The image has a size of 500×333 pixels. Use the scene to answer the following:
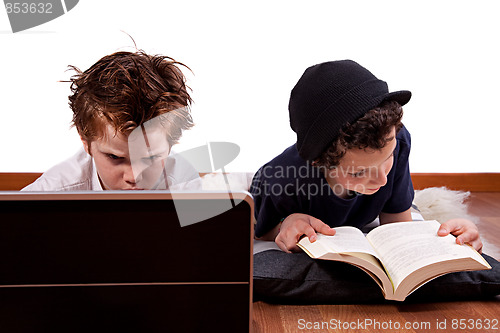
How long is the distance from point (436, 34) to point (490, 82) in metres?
0.35

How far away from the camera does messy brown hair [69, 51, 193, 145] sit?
98 centimetres

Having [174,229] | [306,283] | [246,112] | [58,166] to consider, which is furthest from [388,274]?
[246,112]

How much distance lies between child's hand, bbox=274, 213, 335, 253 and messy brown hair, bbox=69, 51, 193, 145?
0.31 metres

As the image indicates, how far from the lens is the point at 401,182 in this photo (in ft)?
4.04

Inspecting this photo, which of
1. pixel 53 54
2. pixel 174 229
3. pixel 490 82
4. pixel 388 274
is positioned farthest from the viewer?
pixel 490 82

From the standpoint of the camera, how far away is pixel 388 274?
0.90 m

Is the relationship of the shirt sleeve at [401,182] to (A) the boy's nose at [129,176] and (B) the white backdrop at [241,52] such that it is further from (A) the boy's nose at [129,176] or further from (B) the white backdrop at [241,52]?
(B) the white backdrop at [241,52]

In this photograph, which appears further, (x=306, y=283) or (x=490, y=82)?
(x=490, y=82)

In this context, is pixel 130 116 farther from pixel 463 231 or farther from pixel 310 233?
pixel 463 231

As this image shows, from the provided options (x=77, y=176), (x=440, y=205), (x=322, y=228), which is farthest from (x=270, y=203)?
(x=440, y=205)

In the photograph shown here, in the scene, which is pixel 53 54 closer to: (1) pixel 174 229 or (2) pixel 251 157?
(2) pixel 251 157

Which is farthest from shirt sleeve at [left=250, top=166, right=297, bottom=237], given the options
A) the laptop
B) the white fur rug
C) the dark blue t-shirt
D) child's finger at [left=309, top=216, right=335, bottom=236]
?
the white fur rug

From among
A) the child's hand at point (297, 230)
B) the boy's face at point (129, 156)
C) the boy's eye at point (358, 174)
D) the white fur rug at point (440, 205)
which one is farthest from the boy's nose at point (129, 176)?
the white fur rug at point (440, 205)

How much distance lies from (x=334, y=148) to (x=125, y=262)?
51 cm
